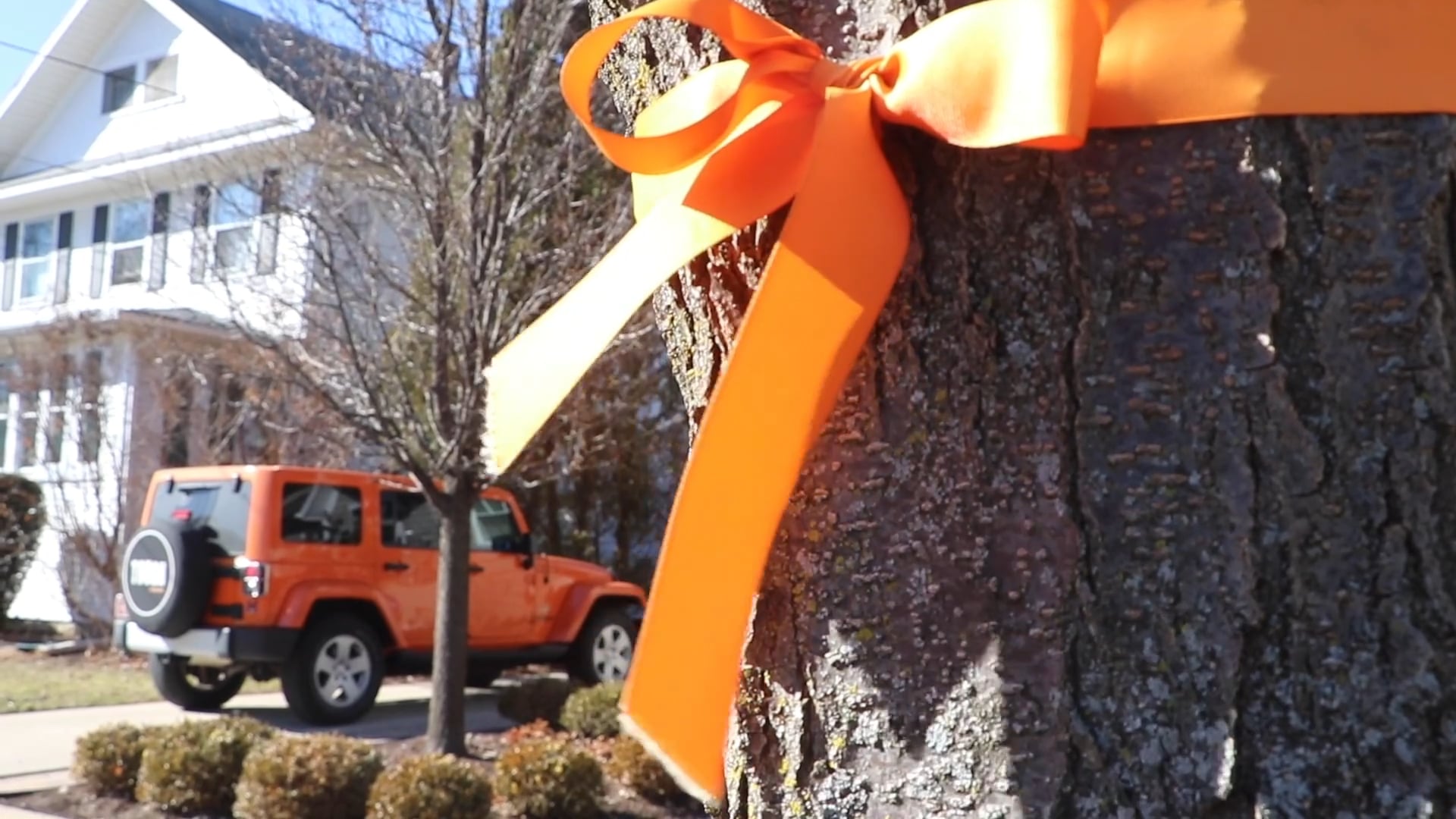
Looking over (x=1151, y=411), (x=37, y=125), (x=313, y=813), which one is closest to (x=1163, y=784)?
(x=1151, y=411)

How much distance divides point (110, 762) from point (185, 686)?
3.55m

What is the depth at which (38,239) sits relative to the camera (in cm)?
2570

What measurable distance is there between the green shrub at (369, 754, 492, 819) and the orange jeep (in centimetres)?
369

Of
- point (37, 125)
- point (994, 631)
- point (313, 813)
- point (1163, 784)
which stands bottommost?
point (313, 813)

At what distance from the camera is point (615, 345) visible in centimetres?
951

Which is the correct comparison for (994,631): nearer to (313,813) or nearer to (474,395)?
(313,813)

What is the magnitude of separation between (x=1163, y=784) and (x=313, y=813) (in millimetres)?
6821

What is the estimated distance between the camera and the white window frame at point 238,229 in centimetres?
933

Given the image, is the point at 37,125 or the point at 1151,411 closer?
the point at 1151,411

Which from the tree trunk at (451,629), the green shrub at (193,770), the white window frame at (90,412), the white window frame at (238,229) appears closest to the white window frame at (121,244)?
the white window frame at (90,412)

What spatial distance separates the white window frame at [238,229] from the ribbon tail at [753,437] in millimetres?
8169

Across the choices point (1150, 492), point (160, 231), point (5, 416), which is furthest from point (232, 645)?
point (5, 416)

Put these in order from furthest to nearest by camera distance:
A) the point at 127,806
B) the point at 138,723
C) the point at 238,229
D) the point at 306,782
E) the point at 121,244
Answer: the point at 121,244
the point at 138,723
the point at 238,229
the point at 127,806
the point at 306,782

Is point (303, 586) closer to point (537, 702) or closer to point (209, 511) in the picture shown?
point (209, 511)
